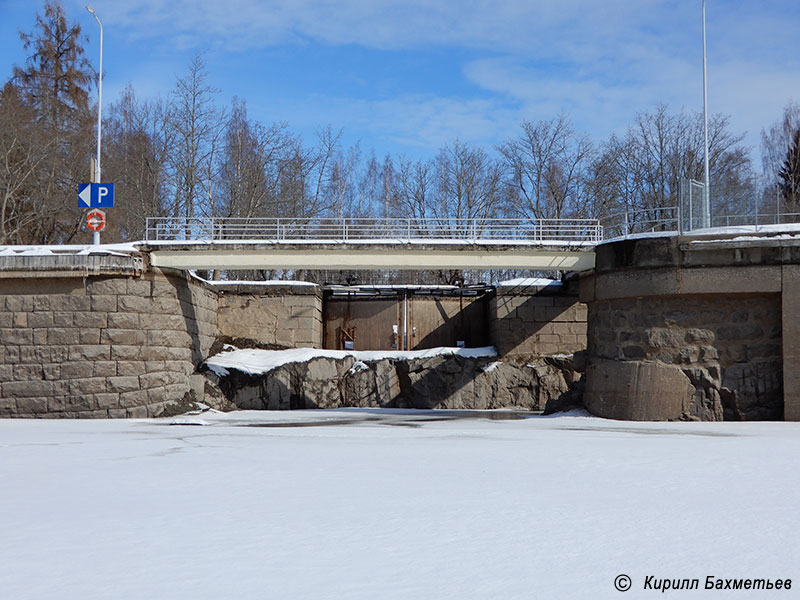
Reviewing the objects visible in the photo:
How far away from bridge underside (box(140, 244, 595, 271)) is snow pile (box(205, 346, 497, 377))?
16.8ft

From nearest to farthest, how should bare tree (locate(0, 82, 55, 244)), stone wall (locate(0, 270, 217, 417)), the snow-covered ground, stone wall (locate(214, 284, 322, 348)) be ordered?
the snow-covered ground → stone wall (locate(0, 270, 217, 417)) → stone wall (locate(214, 284, 322, 348)) → bare tree (locate(0, 82, 55, 244))

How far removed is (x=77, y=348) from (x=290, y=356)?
943 cm

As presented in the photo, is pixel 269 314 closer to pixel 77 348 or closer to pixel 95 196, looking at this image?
pixel 95 196

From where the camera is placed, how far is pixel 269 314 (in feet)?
104

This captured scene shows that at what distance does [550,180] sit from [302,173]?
15707 millimetres

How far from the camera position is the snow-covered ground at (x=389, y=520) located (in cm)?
489

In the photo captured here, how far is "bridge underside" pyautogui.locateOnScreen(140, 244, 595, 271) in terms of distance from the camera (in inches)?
950

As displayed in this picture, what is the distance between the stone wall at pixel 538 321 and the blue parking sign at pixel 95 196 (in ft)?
49.3

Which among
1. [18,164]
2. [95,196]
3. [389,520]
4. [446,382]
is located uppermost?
[18,164]

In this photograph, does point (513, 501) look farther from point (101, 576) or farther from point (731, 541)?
point (101, 576)

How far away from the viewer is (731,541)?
18.8 ft

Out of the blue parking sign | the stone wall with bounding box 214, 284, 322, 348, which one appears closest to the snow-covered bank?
the stone wall with bounding box 214, 284, 322, 348

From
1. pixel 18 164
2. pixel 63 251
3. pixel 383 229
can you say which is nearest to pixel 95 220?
pixel 63 251

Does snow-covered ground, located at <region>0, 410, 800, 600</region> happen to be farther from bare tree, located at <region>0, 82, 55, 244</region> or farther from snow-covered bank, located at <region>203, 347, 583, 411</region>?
bare tree, located at <region>0, 82, 55, 244</region>
